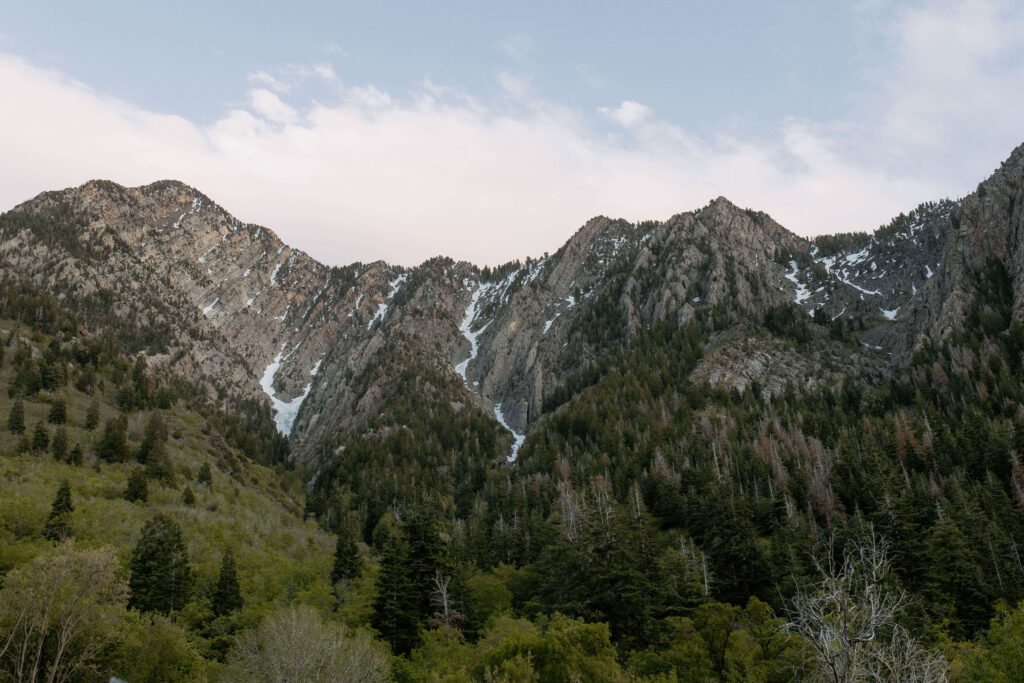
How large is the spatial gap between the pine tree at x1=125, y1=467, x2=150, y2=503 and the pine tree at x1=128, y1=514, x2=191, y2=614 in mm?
11849

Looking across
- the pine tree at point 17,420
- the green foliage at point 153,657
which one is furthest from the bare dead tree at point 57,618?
the pine tree at point 17,420

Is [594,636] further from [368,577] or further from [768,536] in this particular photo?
[768,536]

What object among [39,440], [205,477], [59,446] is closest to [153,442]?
[205,477]

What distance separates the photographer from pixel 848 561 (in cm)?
1667

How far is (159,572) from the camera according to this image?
51.6 metres

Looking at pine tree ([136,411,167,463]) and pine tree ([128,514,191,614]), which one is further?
pine tree ([136,411,167,463])

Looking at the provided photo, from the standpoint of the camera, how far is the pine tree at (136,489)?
66325 mm

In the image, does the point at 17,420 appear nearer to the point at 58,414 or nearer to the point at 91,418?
the point at 58,414

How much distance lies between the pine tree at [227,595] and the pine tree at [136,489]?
21.1 meters

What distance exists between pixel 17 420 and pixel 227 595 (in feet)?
139

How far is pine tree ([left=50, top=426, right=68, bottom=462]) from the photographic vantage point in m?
68.3

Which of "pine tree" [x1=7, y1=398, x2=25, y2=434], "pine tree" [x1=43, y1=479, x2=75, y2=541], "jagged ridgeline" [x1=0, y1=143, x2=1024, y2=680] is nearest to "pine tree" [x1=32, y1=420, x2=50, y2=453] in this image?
"jagged ridgeline" [x1=0, y1=143, x2=1024, y2=680]

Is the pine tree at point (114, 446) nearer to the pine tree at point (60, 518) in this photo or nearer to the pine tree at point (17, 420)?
the pine tree at point (17, 420)

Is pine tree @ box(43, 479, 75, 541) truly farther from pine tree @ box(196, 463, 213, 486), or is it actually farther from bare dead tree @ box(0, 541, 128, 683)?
pine tree @ box(196, 463, 213, 486)
